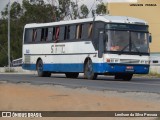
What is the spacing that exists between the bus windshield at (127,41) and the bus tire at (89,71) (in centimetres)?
157

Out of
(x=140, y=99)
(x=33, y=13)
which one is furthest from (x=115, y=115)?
(x=33, y=13)

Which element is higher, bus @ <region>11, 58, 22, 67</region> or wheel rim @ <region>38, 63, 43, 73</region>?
wheel rim @ <region>38, 63, 43, 73</region>

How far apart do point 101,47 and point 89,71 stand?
1682 mm

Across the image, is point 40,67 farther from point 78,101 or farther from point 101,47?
point 78,101

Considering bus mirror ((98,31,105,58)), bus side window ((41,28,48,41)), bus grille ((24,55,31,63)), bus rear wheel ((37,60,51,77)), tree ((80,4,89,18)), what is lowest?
bus rear wheel ((37,60,51,77))

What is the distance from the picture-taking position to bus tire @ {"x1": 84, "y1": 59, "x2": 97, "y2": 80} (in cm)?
2991

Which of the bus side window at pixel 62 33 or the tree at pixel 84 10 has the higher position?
the tree at pixel 84 10

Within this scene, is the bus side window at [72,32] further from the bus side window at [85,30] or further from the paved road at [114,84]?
the paved road at [114,84]

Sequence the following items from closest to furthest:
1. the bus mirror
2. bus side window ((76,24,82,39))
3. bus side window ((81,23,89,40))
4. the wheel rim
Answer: the bus mirror → bus side window ((81,23,89,40)) → bus side window ((76,24,82,39)) → the wheel rim

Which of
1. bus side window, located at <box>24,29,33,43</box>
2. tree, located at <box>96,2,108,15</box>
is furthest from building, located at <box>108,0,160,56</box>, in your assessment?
bus side window, located at <box>24,29,33,43</box>

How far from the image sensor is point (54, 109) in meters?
14.5

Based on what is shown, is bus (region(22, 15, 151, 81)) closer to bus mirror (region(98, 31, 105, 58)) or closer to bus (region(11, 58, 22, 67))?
bus mirror (region(98, 31, 105, 58))

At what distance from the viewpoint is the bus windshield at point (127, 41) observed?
29.0 metres

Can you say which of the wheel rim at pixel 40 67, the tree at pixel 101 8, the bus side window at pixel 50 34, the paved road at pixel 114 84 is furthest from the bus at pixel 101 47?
the tree at pixel 101 8
